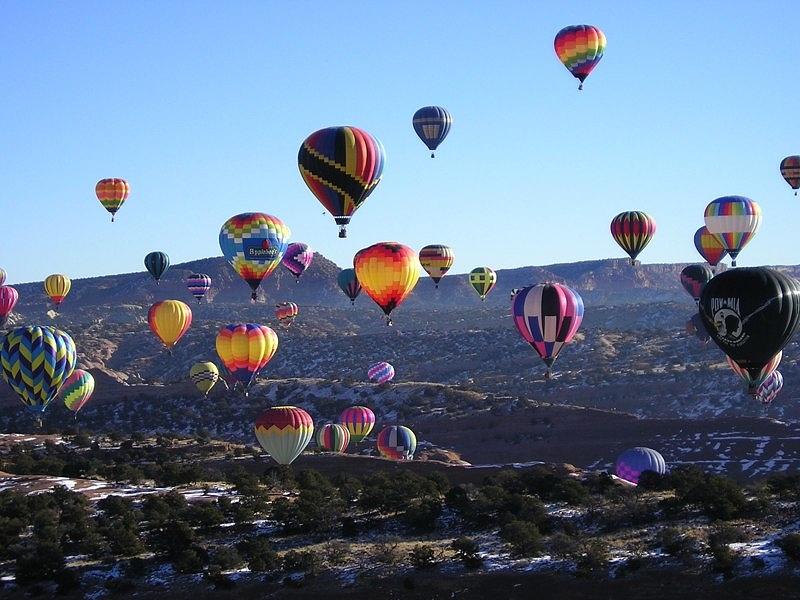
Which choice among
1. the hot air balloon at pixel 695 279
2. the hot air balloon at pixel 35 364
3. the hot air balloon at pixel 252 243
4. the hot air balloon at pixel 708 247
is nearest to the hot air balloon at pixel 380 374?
the hot air balloon at pixel 695 279

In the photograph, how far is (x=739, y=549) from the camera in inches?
1576

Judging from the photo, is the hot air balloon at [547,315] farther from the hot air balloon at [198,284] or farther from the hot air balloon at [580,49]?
the hot air balloon at [198,284]

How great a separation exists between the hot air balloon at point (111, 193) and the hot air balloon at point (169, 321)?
382 inches

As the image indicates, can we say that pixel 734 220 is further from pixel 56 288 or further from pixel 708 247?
pixel 56 288

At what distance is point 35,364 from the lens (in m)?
63.8

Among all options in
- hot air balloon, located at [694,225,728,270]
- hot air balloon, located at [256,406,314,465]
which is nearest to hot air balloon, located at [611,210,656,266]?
hot air balloon, located at [694,225,728,270]

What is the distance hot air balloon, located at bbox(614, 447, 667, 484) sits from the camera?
6353 cm

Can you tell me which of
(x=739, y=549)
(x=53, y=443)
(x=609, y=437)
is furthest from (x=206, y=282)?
(x=739, y=549)

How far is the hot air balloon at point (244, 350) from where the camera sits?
7212 cm

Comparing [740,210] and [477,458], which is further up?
[740,210]

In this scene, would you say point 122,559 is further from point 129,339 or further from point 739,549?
point 129,339

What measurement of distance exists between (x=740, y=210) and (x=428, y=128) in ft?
63.7

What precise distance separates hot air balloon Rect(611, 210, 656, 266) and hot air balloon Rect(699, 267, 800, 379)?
3544 cm

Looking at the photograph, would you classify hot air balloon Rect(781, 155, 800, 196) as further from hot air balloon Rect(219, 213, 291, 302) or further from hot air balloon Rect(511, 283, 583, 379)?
hot air balloon Rect(219, 213, 291, 302)
